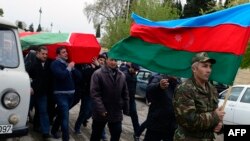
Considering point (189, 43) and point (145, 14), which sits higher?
point (189, 43)

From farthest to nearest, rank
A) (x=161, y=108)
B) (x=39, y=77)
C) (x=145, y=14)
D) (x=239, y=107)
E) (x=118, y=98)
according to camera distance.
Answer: (x=145, y=14) < (x=239, y=107) < (x=39, y=77) < (x=118, y=98) < (x=161, y=108)

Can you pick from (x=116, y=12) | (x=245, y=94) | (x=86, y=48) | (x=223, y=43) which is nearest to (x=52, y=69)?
(x=86, y=48)

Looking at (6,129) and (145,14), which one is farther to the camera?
(145,14)

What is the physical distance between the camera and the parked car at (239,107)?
12747 mm

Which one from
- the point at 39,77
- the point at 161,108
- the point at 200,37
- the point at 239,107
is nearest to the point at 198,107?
the point at 200,37

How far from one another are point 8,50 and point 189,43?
2.48 meters

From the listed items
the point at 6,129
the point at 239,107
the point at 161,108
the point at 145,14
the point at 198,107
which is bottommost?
the point at 239,107

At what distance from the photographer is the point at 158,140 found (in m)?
6.75

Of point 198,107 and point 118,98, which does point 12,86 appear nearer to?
point 118,98

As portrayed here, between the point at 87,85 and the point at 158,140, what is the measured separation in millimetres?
3814

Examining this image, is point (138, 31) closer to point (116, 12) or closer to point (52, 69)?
point (52, 69)

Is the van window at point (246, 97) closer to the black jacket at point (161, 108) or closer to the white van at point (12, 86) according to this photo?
the black jacket at point (161, 108)

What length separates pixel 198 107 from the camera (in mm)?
4797

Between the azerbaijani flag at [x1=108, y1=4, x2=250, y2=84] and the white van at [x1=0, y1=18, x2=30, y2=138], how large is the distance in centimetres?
127
